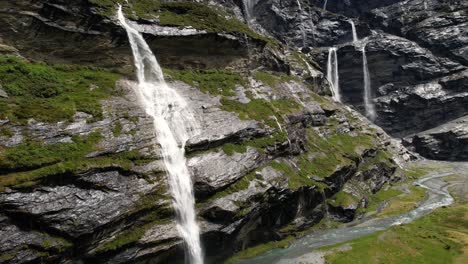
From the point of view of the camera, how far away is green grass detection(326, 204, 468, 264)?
129 feet

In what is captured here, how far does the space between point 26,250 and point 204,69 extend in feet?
138

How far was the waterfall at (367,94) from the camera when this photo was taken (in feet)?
416

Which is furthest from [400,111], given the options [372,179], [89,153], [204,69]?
[89,153]

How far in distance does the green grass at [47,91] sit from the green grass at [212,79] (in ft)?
41.5

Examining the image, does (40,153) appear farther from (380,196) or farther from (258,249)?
(380,196)

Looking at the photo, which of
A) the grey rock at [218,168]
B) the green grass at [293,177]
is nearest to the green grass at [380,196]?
the green grass at [293,177]

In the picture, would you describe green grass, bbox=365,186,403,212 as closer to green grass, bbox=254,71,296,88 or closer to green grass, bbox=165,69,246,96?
green grass, bbox=254,71,296,88

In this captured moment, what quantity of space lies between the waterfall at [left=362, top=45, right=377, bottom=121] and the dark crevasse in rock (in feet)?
131

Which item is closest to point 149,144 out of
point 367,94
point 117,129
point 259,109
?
point 117,129

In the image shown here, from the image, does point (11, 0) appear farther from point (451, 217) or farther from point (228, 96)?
point (451, 217)

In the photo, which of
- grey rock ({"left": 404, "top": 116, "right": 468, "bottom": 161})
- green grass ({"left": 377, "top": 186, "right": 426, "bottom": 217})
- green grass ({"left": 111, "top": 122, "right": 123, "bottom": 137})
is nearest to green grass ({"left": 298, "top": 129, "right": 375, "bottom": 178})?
green grass ({"left": 377, "top": 186, "right": 426, "bottom": 217})

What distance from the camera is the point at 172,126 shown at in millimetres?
44656

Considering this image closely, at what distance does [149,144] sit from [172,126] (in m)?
5.59

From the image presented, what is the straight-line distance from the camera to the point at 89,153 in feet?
113
